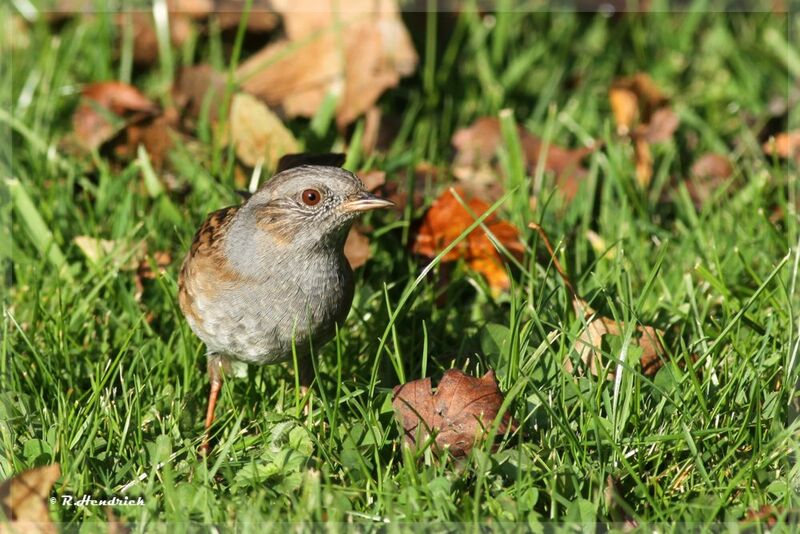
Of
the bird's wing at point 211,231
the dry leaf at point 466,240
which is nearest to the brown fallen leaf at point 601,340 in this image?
the dry leaf at point 466,240

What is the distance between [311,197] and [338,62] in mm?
2344

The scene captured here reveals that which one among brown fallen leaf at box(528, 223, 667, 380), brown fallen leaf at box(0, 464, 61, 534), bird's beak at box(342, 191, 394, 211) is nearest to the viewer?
brown fallen leaf at box(0, 464, 61, 534)

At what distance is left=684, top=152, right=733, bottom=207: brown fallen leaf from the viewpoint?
5590 millimetres

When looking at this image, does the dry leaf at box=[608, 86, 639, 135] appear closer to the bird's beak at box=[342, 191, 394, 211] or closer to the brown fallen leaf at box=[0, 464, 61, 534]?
the bird's beak at box=[342, 191, 394, 211]

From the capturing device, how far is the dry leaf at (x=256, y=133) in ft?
18.0

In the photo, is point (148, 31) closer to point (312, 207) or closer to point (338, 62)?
point (338, 62)

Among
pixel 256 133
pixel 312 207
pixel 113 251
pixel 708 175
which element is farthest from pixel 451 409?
pixel 708 175

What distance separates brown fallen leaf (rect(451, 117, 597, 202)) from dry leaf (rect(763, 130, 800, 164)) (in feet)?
3.30

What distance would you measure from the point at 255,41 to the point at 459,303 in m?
2.77

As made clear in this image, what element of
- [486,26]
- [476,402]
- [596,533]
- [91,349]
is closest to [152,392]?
[91,349]

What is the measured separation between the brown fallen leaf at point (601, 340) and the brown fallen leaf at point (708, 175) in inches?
62.8

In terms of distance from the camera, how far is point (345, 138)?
594 centimetres

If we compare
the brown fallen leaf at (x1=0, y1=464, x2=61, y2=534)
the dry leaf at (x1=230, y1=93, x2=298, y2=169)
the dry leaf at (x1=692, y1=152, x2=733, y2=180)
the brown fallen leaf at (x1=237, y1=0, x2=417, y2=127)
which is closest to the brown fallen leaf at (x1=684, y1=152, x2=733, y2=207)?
the dry leaf at (x1=692, y1=152, x2=733, y2=180)

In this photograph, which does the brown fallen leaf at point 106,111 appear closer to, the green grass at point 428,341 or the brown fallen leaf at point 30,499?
the green grass at point 428,341
